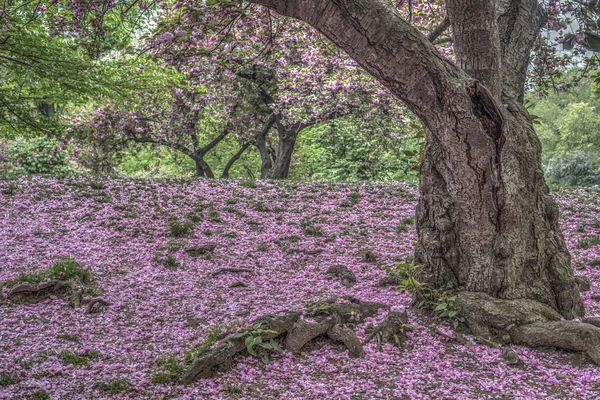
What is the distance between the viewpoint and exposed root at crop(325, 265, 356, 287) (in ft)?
22.2

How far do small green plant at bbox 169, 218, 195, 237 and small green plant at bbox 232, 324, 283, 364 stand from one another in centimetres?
464

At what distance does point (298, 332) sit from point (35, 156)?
1465 cm

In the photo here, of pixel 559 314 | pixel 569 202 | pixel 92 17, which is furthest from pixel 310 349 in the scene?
pixel 569 202

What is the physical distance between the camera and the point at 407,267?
571 cm

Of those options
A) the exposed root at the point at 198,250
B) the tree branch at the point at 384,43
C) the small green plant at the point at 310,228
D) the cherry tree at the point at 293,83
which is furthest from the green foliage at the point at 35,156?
the tree branch at the point at 384,43

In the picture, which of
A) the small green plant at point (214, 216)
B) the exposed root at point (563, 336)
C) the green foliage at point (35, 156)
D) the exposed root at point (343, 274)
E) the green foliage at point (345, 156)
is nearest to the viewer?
the exposed root at point (563, 336)

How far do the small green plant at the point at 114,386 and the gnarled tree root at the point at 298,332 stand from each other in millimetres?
462

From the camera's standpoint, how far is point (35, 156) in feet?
52.8

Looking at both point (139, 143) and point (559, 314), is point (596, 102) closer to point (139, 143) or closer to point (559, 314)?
point (139, 143)

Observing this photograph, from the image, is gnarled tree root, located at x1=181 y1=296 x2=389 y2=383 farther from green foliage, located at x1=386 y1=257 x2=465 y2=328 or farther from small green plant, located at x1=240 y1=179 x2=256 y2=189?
small green plant, located at x1=240 y1=179 x2=256 y2=189

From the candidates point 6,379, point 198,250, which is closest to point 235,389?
point 6,379

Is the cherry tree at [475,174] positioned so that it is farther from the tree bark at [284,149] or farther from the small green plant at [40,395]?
the tree bark at [284,149]

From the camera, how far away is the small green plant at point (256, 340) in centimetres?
438

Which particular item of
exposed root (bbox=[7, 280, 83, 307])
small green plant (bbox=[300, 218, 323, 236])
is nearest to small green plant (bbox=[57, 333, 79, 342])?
exposed root (bbox=[7, 280, 83, 307])
